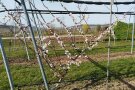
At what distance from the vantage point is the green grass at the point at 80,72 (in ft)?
31.2

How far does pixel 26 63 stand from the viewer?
41.4ft

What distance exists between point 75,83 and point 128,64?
3.10 meters

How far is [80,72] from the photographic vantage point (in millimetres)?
10203

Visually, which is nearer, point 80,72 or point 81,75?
point 81,75

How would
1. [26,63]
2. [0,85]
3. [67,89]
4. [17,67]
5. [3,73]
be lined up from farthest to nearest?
[26,63] < [17,67] < [3,73] < [0,85] < [67,89]

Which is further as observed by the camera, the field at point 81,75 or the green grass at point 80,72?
the green grass at point 80,72

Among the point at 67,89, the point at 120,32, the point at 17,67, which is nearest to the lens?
the point at 67,89

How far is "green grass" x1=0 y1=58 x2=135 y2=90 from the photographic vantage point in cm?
950

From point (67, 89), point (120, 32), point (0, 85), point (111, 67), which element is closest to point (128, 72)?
point (111, 67)

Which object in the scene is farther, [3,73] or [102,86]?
[3,73]

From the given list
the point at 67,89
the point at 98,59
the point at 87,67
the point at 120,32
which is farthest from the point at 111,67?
the point at 120,32

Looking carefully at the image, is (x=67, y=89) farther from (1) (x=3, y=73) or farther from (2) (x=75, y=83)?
(1) (x=3, y=73)

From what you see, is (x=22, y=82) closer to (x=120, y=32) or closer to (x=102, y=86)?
(x=102, y=86)

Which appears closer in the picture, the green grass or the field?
the field
